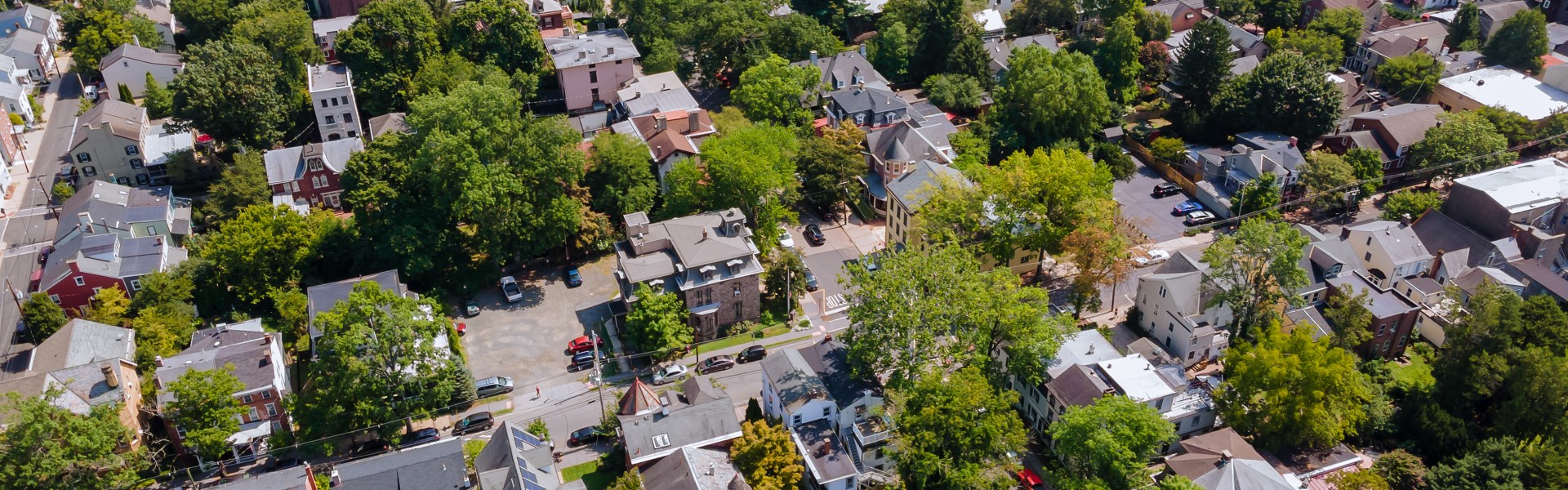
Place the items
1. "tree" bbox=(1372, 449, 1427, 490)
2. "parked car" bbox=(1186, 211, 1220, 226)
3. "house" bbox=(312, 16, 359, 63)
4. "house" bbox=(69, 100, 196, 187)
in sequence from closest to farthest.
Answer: "tree" bbox=(1372, 449, 1427, 490) < "parked car" bbox=(1186, 211, 1220, 226) < "house" bbox=(69, 100, 196, 187) < "house" bbox=(312, 16, 359, 63)

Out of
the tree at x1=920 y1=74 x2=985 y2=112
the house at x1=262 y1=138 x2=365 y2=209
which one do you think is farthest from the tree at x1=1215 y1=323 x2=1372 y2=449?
the house at x1=262 y1=138 x2=365 y2=209

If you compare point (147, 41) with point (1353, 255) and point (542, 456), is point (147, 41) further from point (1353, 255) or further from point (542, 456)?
point (1353, 255)

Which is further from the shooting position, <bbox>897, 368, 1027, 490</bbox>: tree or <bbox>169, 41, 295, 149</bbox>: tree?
<bbox>169, 41, 295, 149</bbox>: tree

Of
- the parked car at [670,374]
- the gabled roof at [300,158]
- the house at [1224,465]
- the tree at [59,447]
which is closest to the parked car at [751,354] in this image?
the parked car at [670,374]

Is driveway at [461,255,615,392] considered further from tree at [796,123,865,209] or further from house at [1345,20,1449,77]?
house at [1345,20,1449,77]

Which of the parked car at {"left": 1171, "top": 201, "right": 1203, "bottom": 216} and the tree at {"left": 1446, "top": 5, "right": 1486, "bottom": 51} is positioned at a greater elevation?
the tree at {"left": 1446, "top": 5, "right": 1486, "bottom": 51}

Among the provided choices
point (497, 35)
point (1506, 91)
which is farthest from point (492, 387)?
point (1506, 91)
